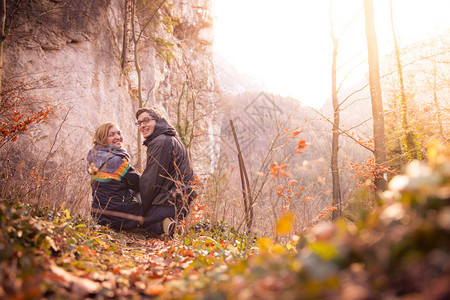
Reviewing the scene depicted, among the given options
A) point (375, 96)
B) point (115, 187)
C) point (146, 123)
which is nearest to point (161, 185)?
point (115, 187)

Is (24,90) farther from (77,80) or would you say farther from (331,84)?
(331,84)

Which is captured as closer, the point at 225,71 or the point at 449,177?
the point at 449,177

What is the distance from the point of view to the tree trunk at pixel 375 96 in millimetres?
4938

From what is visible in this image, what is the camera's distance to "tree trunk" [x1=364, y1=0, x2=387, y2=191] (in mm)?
4938

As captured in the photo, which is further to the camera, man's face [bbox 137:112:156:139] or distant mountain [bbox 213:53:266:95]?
distant mountain [bbox 213:53:266:95]

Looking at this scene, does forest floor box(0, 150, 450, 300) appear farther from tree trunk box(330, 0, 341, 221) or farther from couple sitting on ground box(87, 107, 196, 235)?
tree trunk box(330, 0, 341, 221)

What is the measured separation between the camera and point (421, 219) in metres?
0.91

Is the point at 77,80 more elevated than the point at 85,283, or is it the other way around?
the point at 77,80

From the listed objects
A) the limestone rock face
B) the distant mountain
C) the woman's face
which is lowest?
the woman's face

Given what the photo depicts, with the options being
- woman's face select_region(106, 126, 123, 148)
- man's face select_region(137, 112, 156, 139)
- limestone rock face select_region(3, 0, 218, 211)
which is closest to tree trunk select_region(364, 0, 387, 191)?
man's face select_region(137, 112, 156, 139)

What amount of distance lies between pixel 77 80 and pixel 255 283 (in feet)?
26.4

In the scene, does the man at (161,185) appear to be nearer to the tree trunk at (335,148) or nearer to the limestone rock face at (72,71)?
the limestone rock face at (72,71)

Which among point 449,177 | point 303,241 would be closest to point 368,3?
point 303,241

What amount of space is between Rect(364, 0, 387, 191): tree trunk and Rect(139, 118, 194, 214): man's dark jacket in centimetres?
336
